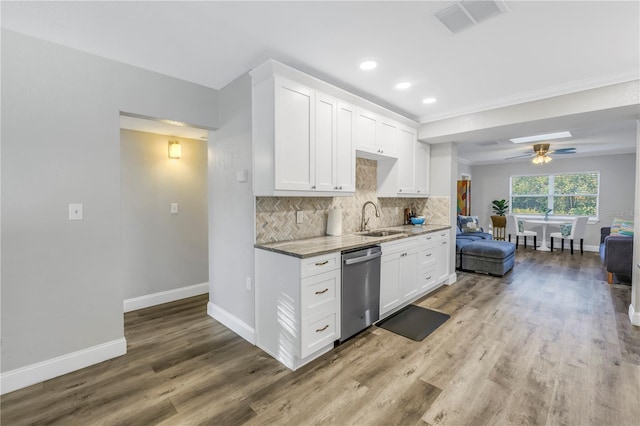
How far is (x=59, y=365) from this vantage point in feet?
7.27

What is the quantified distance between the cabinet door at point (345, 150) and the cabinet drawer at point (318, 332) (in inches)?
50.1

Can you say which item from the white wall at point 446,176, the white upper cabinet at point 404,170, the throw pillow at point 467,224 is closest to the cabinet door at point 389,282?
the white upper cabinet at point 404,170

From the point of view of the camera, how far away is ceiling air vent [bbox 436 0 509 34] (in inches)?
70.7

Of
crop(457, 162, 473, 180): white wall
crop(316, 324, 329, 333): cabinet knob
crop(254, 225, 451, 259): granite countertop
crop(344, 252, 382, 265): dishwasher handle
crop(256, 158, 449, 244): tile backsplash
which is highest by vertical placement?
crop(457, 162, 473, 180): white wall

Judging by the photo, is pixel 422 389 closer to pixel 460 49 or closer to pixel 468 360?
pixel 468 360

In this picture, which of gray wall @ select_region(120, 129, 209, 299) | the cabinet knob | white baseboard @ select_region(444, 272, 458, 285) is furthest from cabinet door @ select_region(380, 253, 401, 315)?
gray wall @ select_region(120, 129, 209, 299)

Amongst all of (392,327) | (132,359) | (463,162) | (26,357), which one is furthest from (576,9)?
(463,162)

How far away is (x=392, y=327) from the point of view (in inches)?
119

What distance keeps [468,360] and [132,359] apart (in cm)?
282

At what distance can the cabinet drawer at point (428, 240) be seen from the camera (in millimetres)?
3795

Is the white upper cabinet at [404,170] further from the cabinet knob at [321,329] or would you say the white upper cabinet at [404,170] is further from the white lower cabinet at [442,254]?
the cabinet knob at [321,329]

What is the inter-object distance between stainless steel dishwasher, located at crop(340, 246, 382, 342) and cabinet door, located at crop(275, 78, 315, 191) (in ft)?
2.69

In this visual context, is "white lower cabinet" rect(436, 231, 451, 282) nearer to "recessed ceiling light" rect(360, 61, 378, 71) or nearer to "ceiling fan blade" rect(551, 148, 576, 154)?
"recessed ceiling light" rect(360, 61, 378, 71)

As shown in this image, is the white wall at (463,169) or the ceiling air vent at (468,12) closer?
the ceiling air vent at (468,12)
